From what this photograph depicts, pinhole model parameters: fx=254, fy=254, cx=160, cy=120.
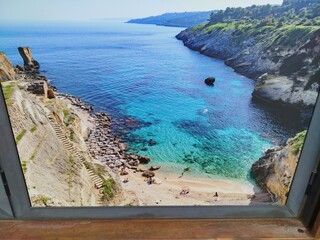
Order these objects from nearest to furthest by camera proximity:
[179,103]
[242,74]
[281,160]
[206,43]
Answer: [281,160] < [179,103] < [242,74] < [206,43]

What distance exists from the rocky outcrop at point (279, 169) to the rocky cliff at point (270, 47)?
2.91m

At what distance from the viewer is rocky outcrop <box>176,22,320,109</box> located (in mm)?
26428

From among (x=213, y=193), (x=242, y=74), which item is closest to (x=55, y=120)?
(x=213, y=193)

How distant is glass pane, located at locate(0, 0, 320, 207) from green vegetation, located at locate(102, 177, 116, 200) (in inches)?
2.3

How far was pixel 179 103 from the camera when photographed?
30.5 meters

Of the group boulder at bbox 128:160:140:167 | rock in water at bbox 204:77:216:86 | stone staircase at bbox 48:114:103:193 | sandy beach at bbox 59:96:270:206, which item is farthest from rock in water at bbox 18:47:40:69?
sandy beach at bbox 59:96:270:206

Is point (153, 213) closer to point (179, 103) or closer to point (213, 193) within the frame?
point (213, 193)

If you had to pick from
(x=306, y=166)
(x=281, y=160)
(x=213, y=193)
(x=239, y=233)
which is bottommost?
(x=213, y=193)

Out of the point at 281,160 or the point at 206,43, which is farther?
the point at 206,43

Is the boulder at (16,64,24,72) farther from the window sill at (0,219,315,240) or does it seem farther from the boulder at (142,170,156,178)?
the window sill at (0,219,315,240)

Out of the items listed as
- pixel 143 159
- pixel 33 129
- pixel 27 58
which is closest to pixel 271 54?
pixel 143 159

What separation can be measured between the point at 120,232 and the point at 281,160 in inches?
568

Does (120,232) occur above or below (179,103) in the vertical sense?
above

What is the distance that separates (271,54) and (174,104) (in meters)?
17.1
